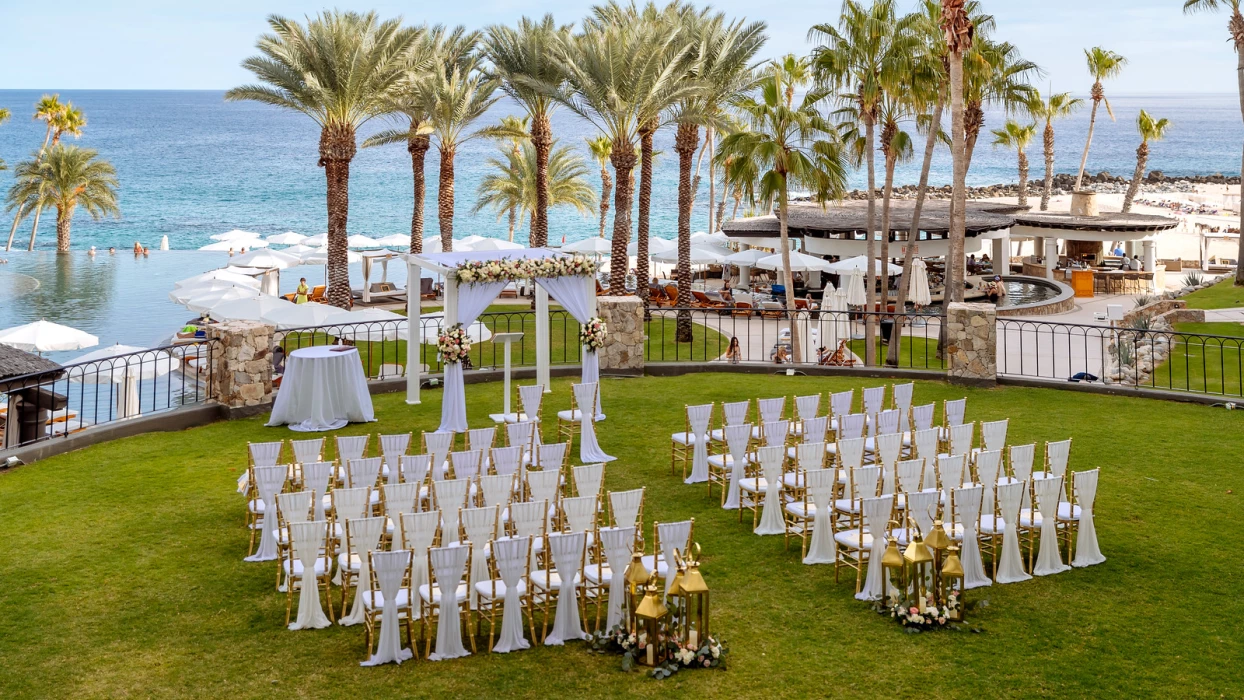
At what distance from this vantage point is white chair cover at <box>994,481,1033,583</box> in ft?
32.0

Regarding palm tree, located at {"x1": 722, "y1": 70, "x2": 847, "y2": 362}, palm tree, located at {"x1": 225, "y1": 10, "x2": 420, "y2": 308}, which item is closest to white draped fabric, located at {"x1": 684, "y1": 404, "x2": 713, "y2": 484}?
palm tree, located at {"x1": 722, "y1": 70, "x2": 847, "y2": 362}

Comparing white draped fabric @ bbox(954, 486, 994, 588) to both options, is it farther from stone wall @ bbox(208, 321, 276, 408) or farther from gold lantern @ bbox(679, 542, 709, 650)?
stone wall @ bbox(208, 321, 276, 408)

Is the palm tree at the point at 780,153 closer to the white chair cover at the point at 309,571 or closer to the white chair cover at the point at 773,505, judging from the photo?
the white chair cover at the point at 773,505

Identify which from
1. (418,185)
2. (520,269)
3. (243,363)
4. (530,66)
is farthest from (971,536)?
(418,185)

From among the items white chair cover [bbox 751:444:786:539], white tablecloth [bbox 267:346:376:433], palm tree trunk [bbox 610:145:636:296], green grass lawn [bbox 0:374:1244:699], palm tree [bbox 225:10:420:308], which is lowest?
green grass lawn [bbox 0:374:1244:699]

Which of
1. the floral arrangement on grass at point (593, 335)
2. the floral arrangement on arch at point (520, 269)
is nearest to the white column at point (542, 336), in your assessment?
the floral arrangement on arch at point (520, 269)

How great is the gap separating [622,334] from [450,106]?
1746 cm

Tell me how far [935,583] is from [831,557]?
169 cm

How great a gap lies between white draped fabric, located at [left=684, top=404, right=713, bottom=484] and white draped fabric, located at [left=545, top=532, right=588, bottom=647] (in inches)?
179

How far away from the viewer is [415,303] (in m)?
17.6

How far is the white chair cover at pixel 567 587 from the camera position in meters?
8.49

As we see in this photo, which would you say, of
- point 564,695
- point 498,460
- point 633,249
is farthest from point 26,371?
point 633,249

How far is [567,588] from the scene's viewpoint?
339 inches

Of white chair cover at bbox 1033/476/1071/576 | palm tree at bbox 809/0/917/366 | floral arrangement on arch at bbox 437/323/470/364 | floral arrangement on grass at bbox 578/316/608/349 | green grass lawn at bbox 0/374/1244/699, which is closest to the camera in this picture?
green grass lawn at bbox 0/374/1244/699
